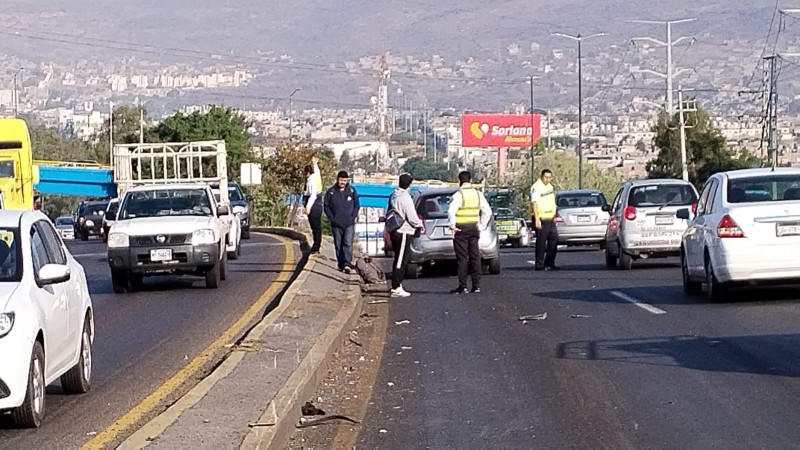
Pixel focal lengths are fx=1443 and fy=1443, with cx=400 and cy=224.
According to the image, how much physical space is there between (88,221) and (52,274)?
1677 inches

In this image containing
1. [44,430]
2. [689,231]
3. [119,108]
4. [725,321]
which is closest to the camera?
[44,430]

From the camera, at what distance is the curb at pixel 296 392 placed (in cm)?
908

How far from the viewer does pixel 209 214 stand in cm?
2389

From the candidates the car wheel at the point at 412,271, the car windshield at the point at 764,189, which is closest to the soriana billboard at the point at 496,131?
the car wheel at the point at 412,271

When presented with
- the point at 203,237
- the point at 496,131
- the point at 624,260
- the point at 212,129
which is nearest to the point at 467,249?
the point at 203,237

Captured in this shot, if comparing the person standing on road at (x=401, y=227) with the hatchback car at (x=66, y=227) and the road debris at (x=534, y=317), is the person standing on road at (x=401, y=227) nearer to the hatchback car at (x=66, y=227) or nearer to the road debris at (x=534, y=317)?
the road debris at (x=534, y=317)

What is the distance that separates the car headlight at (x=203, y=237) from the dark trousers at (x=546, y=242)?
19.9ft

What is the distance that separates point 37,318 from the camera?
33.6 ft

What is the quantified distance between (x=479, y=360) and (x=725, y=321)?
3.74m

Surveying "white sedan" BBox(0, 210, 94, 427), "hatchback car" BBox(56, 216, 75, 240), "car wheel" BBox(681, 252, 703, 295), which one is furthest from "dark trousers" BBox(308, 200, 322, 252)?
"hatchback car" BBox(56, 216, 75, 240)

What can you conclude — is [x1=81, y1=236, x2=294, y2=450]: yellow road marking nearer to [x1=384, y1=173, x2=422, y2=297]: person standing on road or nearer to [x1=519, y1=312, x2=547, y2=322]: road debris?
[x1=384, y1=173, x2=422, y2=297]: person standing on road

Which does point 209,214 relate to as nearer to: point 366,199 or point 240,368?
point 240,368

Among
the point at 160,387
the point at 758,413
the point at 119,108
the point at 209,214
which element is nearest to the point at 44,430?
the point at 160,387

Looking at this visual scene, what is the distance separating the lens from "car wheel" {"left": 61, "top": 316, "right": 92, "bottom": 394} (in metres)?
11.9
